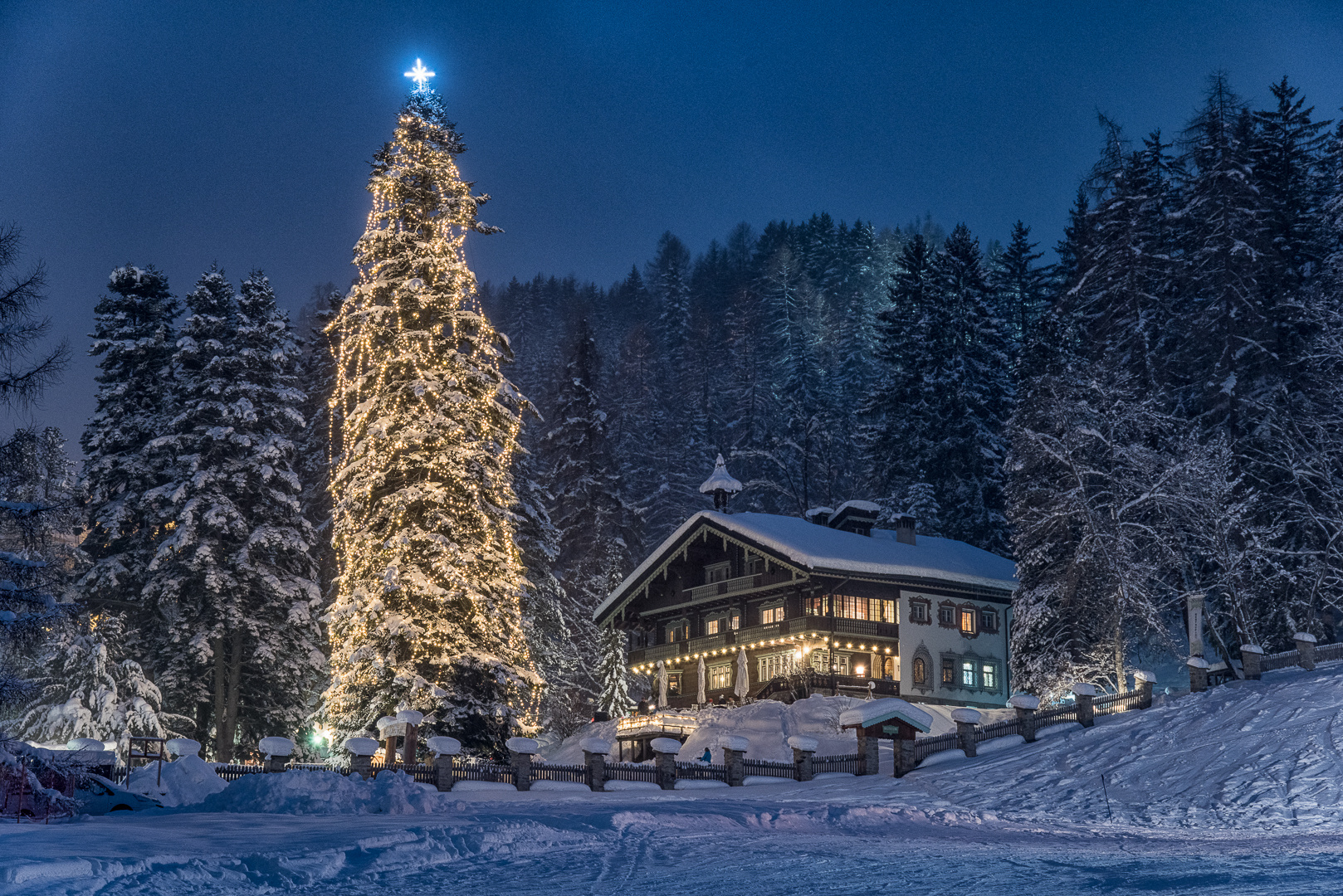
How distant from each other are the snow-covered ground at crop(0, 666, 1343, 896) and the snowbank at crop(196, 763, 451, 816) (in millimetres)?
38

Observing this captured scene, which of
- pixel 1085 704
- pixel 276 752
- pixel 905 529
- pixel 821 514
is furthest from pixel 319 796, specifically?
pixel 821 514

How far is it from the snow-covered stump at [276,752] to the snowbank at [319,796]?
3.67m

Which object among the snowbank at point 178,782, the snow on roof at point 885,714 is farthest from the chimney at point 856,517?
the snowbank at point 178,782

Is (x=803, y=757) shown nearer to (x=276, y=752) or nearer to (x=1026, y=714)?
(x=1026, y=714)

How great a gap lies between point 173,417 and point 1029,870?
1362 inches

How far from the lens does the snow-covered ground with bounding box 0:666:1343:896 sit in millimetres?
14867

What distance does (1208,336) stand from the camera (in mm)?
46625

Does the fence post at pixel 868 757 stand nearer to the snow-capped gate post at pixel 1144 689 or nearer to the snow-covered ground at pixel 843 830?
the snow-covered ground at pixel 843 830

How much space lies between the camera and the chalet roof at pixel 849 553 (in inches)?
1926

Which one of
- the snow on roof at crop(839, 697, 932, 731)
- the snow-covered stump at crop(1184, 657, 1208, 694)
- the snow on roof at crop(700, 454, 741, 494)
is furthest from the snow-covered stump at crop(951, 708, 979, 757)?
the snow on roof at crop(700, 454, 741, 494)

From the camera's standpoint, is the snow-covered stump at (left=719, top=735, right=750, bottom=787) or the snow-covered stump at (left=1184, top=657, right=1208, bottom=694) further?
the snow-covered stump at (left=1184, top=657, right=1208, bottom=694)

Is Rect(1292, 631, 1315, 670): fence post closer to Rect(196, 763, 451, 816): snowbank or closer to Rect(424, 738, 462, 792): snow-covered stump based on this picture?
Rect(424, 738, 462, 792): snow-covered stump

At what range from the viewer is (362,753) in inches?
992

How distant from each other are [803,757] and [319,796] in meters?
14.1
